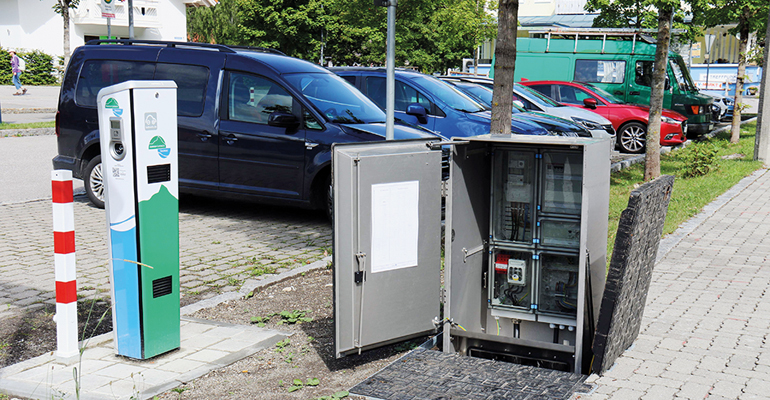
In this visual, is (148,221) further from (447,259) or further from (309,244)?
(309,244)

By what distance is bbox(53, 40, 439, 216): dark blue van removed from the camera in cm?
838

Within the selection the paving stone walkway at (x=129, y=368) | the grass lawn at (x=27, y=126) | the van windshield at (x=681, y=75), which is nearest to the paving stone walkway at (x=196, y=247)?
the paving stone walkway at (x=129, y=368)

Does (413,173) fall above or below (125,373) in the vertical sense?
above

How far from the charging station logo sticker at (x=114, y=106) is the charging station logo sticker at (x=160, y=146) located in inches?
9.3

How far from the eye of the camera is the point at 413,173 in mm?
4570

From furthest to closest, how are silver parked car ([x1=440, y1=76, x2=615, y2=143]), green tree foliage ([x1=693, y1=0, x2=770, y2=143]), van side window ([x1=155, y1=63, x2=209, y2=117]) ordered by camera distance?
green tree foliage ([x1=693, y1=0, x2=770, y2=143]) < silver parked car ([x1=440, y1=76, x2=615, y2=143]) < van side window ([x1=155, y1=63, x2=209, y2=117])

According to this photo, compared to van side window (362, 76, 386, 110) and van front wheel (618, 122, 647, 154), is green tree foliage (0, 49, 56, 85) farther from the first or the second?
van side window (362, 76, 386, 110)

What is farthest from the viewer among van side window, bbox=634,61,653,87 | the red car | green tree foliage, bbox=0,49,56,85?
green tree foliage, bbox=0,49,56,85

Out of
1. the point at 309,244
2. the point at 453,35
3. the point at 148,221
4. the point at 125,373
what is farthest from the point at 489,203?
the point at 453,35

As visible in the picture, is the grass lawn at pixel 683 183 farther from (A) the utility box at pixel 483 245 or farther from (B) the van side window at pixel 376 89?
(B) the van side window at pixel 376 89

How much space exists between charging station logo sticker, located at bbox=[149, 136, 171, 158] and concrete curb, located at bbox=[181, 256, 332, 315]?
155 cm

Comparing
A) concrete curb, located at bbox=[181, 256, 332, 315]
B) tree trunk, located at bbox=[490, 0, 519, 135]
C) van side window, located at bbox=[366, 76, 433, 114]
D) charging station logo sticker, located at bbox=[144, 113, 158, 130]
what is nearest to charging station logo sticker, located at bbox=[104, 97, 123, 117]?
charging station logo sticker, located at bbox=[144, 113, 158, 130]

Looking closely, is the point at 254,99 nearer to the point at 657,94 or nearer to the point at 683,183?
the point at 657,94

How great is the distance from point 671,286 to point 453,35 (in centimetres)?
2095
